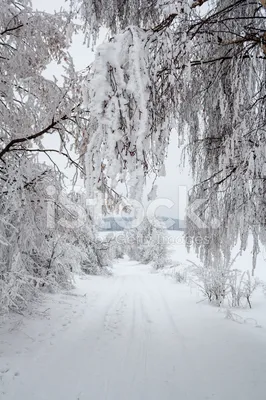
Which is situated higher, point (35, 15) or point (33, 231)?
point (35, 15)

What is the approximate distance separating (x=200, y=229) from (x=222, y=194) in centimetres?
71

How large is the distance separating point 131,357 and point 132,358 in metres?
0.04

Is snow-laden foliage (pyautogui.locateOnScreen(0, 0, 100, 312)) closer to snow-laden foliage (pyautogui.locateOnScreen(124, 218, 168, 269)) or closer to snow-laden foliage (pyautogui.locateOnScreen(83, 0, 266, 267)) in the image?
snow-laden foliage (pyautogui.locateOnScreen(83, 0, 266, 267))

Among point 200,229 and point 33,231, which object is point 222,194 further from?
point 33,231

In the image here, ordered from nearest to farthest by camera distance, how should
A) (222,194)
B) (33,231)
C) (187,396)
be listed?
(187,396), (33,231), (222,194)

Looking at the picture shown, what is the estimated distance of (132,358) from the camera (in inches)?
164

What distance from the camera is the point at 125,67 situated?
159 centimetres

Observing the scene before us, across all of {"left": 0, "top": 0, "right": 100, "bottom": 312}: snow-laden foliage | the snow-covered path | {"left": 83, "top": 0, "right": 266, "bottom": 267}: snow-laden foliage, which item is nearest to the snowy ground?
the snow-covered path

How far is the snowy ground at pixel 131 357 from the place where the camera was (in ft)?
10.6

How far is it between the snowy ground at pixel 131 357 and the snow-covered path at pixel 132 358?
0.5 inches

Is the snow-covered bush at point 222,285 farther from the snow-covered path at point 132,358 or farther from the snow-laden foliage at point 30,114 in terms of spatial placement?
the snow-laden foliage at point 30,114

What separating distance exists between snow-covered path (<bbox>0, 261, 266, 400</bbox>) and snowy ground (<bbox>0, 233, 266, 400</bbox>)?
0.5 inches

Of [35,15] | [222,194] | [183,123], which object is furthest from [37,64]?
[222,194]

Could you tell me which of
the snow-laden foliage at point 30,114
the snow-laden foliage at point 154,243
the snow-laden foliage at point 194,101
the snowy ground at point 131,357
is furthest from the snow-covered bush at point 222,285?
the snow-laden foliage at point 154,243
